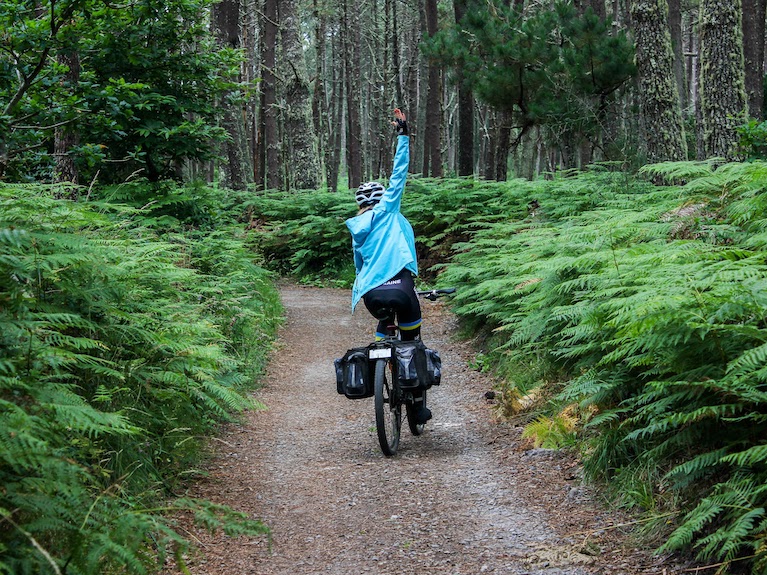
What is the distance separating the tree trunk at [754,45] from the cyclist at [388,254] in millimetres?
16064

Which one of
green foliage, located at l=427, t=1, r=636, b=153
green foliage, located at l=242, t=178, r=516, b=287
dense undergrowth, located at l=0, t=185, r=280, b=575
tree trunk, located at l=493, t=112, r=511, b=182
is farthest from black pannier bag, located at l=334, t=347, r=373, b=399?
tree trunk, located at l=493, t=112, r=511, b=182

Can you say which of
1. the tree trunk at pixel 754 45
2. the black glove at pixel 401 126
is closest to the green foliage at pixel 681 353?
the black glove at pixel 401 126

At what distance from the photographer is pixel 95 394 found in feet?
16.5

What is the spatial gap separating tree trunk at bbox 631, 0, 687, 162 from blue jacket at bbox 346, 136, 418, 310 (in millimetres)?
6940

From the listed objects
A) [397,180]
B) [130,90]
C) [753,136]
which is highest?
[130,90]

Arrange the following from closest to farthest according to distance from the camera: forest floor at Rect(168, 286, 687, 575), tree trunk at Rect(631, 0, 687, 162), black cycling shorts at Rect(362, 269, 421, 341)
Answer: forest floor at Rect(168, 286, 687, 575)
black cycling shorts at Rect(362, 269, 421, 341)
tree trunk at Rect(631, 0, 687, 162)

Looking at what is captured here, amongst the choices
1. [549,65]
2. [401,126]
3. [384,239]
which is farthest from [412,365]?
[549,65]

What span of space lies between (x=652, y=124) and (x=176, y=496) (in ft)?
33.5

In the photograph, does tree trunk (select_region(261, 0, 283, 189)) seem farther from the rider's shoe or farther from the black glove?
the rider's shoe

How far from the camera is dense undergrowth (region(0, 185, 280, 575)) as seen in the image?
3127 mm

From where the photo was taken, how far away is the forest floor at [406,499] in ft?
14.4

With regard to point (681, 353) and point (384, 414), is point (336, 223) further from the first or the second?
point (681, 353)

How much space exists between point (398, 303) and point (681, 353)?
2.92 m

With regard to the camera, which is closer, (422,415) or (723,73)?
(422,415)
